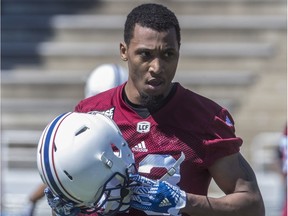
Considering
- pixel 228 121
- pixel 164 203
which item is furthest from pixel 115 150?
pixel 228 121

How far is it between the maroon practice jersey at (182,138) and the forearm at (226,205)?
133 millimetres

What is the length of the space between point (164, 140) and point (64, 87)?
10.3m

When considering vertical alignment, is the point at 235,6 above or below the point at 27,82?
above

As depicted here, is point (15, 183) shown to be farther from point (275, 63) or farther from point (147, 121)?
point (147, 121)

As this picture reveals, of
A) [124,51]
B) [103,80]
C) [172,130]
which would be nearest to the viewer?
[172,130]

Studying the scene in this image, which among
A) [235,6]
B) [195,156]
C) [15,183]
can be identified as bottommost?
[15,183]

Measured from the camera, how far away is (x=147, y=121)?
3436 mm

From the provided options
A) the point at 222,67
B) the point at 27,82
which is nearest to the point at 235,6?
the point at 222,67

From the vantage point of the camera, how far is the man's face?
3.32 m

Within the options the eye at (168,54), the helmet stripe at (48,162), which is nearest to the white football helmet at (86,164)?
the helmet stripe at (48,162)

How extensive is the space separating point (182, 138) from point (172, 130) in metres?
0.05

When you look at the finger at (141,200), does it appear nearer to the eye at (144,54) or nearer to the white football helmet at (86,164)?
the white football helmet at (86,164)

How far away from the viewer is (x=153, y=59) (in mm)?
3336

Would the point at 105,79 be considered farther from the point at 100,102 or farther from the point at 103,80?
the point at 100,102
